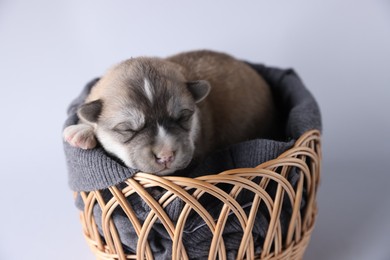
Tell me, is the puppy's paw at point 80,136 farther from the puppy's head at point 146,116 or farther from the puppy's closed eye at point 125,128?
the puppy's closed eye at point 125,128

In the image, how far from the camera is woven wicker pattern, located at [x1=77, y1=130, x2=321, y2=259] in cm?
183

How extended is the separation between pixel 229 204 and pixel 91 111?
29.1 inches

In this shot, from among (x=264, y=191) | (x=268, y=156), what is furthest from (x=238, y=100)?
(x=264, y=191)

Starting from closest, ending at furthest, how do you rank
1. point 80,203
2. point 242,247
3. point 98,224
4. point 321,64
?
point 242,247 → point 98,224 → point 80,203 → point 321,64

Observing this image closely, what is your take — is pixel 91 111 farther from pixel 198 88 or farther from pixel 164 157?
pixel 198 88

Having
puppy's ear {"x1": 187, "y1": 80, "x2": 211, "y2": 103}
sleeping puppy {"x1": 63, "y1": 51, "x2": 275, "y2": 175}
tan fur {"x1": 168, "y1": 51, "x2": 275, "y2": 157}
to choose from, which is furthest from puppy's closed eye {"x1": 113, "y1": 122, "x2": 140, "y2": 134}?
tan fur {"x1": 168, "y1": 51, "x2": 275, "y2": 157}

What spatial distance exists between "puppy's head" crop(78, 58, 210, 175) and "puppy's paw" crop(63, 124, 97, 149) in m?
0.04

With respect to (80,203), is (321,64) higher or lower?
higher

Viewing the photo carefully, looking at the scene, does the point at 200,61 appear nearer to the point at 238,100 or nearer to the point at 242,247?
the point at 238,100

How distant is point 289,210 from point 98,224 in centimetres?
89

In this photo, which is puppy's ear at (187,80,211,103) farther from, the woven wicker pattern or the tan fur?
the woven wicker pattern

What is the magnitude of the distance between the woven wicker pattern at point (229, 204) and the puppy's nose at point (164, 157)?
12 centimetres

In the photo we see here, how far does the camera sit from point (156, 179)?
183 centimetres

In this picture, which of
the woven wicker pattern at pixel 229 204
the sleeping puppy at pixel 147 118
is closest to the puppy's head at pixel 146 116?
the sleeping puppy at pixel 147 118
